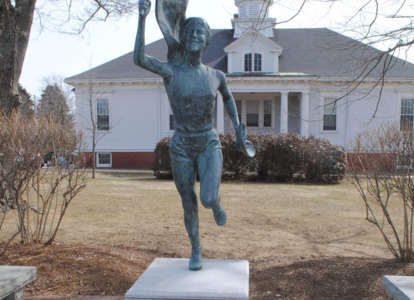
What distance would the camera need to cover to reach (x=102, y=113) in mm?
23656

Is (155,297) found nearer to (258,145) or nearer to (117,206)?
(117,206)

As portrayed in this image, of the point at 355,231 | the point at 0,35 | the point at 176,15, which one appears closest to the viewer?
the point at 176,15

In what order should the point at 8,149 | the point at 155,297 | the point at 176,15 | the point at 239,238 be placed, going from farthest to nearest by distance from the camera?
the point at 239,238 → the point at 8,149 → the point at 176,15 → the point at 155,297

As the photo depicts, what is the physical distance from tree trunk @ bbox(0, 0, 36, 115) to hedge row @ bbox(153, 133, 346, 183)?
9.26 metres

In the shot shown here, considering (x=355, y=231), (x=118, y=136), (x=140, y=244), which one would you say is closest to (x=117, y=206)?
(x=140, y=244)

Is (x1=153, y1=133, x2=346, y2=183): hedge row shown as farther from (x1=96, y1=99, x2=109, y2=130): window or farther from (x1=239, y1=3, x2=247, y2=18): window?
(x1=239, y1=3, x2=247, y2=18): window

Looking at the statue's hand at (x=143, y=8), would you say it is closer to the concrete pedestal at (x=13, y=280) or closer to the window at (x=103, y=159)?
the concrete pedestal at (x=13, y=280)

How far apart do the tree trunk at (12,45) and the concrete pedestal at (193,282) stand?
7.27 metres

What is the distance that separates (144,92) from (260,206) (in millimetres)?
14401

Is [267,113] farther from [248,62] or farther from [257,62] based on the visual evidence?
[248,62]

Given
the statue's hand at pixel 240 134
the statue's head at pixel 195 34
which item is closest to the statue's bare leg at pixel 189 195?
the statue's hand at pixel 240 134

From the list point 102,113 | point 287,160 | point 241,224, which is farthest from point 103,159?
point 241,224

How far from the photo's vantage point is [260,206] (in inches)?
431

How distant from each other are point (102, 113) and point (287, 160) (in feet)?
41.6
